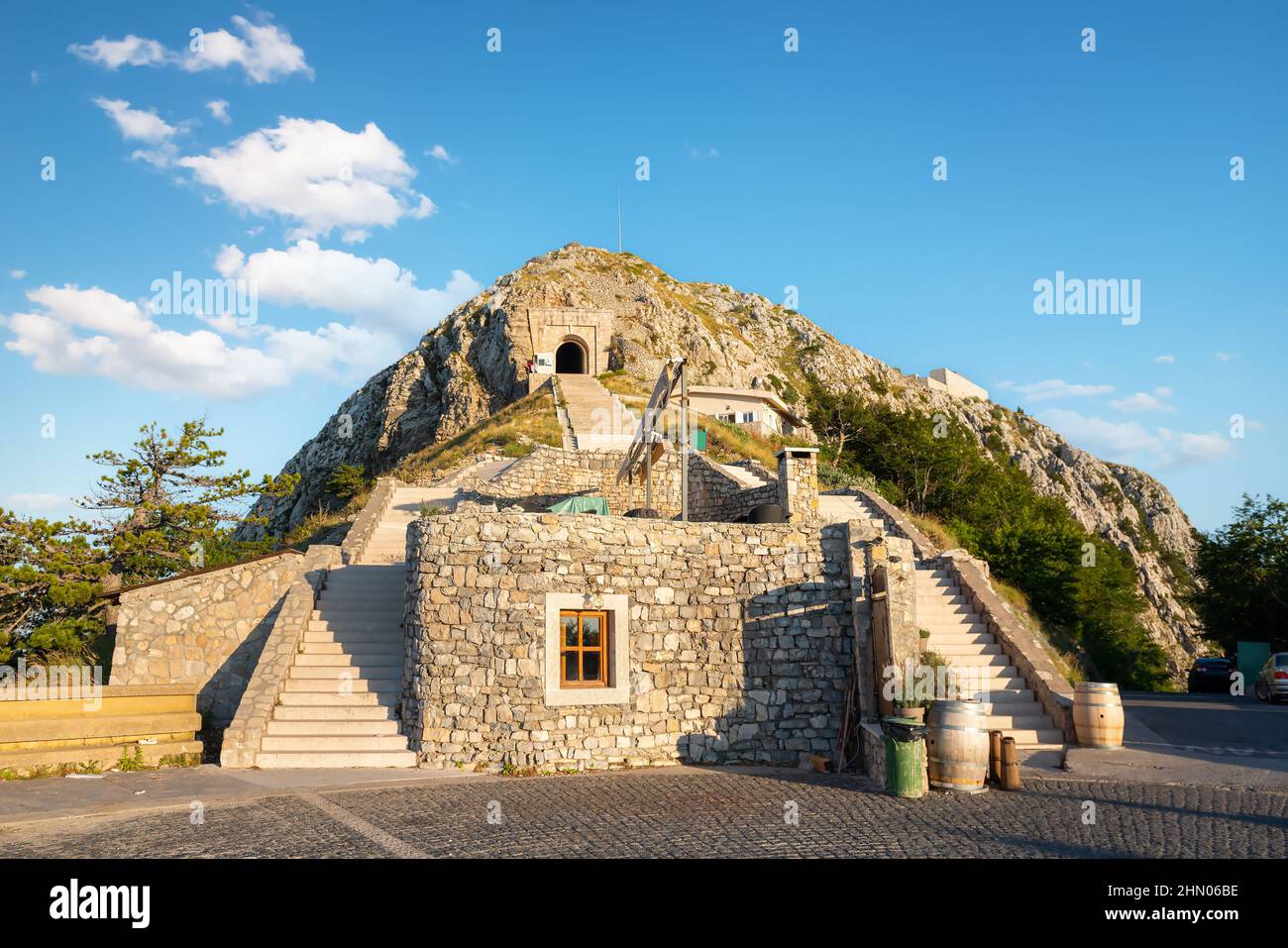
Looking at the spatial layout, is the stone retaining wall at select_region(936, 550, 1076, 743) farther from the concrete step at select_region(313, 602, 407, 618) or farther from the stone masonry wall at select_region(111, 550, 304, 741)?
the stone masonry wall at select_region(111, 550, 304, 741)

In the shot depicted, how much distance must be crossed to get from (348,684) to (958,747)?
8.89m

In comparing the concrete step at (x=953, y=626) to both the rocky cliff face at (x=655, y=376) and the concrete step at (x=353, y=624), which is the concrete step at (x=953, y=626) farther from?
the rocky cliff face at (x=655, y=376)

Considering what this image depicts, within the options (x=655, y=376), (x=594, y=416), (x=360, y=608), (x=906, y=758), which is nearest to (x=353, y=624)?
(x=360, y=608)

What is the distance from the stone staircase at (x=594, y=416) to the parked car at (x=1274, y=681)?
1987 centimetres

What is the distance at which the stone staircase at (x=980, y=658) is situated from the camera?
13.4 meters

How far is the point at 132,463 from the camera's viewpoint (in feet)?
65.5

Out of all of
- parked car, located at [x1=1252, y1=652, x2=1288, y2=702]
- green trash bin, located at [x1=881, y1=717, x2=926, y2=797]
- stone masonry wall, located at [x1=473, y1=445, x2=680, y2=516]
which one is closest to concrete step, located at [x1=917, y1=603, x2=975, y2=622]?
green trash bin, located at [x1=881, y1=717, x2=926, y2=797]

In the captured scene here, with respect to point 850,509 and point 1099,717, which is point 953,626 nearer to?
point 1099,717

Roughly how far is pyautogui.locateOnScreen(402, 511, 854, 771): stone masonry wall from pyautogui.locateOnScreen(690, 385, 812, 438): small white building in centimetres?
3349

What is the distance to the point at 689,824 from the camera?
29.4ft
